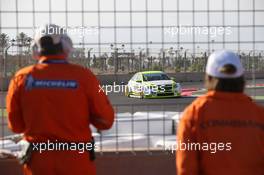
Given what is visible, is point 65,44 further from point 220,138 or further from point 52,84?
point 220,138

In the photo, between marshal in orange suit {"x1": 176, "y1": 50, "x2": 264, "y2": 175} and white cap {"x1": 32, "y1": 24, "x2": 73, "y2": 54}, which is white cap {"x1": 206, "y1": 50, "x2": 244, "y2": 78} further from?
white cap {"x1": 32, "y1": 24, "x2": 73, "y2": 54}

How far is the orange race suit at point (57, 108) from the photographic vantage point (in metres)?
3.33

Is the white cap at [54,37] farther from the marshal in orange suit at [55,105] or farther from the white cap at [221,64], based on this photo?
the white cap at [221,64]

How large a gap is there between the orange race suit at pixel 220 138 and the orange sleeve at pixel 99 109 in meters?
0.74

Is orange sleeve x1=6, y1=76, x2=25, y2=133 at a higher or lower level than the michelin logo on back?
lower

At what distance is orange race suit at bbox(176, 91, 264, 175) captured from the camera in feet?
9.18

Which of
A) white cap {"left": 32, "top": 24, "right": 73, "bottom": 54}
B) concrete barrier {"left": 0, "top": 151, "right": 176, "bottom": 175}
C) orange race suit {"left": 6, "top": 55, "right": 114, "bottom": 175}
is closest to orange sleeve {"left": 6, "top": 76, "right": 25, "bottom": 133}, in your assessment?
orange race suit {"left": 6, "top": 55, "right": 114, "bottom": 175}

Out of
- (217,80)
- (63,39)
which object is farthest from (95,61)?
(217,80)

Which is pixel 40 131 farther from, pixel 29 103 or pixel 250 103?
pixel 250 103

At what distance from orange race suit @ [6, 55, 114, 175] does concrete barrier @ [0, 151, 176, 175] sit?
1.78 m

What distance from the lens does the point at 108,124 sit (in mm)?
3479

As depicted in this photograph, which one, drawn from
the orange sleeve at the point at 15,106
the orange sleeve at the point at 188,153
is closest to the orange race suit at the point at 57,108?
the orange sleeve at the point at 15,106

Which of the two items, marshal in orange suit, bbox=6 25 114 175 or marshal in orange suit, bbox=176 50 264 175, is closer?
marshal in orange suit, bbox=176 50 264 175

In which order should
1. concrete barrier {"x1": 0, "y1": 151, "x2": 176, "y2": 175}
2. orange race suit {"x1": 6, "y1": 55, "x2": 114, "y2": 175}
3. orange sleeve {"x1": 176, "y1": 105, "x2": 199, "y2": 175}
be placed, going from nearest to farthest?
orange sleeve {"x1": 176, "y1": 105, "x2": 199, "y2": 175} < orange race suit {"x1": 6, "y1": 55, "x2": 114, "y2": 175} < concrete barrier {"x1": 0, "y1": 151, "x2": 176, "y2": 175}
